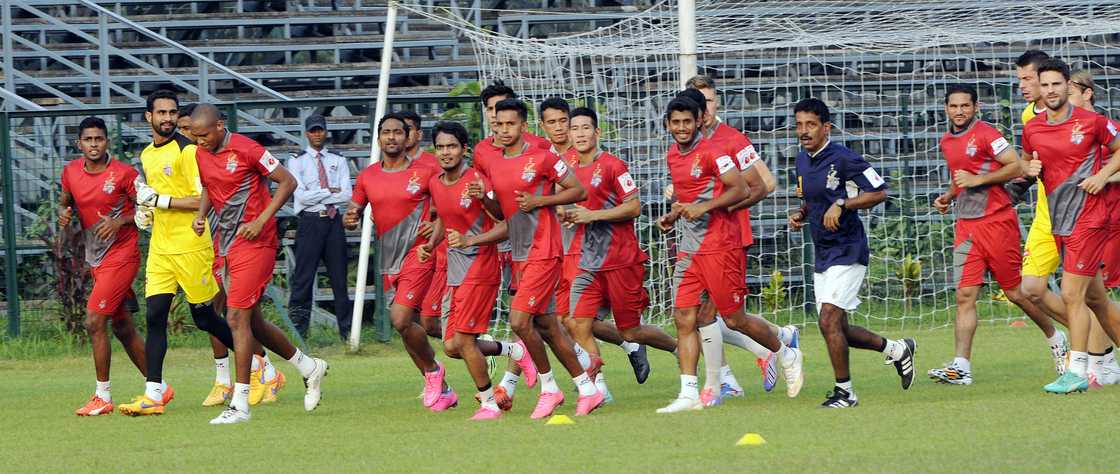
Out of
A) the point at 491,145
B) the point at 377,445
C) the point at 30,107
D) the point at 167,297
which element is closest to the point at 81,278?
the point at 30,107

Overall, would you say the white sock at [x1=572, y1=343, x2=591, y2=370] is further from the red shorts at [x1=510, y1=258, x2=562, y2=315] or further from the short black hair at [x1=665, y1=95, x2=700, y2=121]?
the short black hair at [x1=665, y1=95, x2=700, y2=121]

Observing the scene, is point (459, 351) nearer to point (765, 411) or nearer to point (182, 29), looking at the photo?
point (765, 411)

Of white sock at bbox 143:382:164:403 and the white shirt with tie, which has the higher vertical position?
the white shirt with tie

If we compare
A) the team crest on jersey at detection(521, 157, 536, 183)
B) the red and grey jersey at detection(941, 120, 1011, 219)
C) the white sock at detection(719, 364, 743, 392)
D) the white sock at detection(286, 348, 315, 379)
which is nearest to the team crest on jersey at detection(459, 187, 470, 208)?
the team crest on jersey at detection(521, 157, 536, 183)

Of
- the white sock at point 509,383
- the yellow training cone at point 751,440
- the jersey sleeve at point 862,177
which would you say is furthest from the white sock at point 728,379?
the yellow training cone at point 751,440

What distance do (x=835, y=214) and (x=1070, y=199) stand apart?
4.92 feet

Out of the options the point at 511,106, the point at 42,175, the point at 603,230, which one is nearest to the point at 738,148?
the point at 603,230

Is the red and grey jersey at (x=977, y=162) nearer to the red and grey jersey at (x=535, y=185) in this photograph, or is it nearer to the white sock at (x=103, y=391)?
the red and grey jersey at (x=535, y=185)

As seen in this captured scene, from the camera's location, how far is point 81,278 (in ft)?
51.8

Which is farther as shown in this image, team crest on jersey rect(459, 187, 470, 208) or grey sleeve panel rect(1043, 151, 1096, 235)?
team crest on jersey rect(459, 187, 470, 208)

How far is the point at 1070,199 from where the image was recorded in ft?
33.6

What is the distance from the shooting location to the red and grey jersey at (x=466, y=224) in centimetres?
1020

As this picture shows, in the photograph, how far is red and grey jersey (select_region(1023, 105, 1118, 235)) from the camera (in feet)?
33.2

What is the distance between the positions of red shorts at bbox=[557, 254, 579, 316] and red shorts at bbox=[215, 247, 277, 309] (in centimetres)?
196
